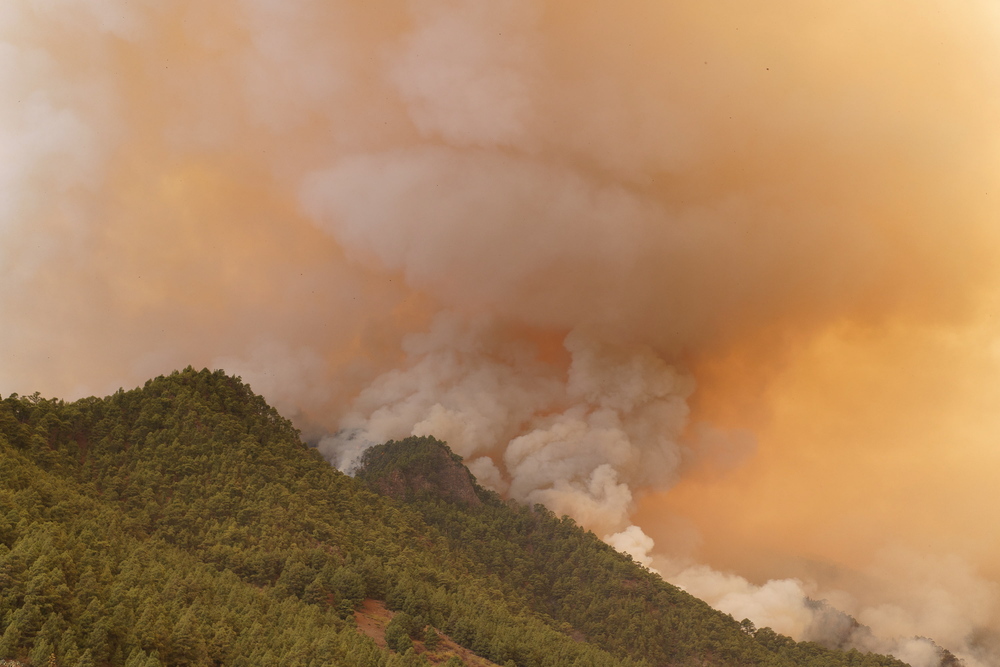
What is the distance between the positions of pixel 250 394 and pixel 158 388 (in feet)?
73.2

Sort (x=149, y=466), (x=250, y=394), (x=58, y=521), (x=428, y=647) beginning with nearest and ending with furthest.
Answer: (x=58, y=521) < (x=428, y=647) < (x=149, y=466) < (x=250, y=394)

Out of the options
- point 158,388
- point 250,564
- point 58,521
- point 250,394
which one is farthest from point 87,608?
point 250,394

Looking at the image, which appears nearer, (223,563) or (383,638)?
(383,638)

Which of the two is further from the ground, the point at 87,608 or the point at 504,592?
the point at 504,592

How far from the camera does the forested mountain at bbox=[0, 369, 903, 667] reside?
82.4 metres

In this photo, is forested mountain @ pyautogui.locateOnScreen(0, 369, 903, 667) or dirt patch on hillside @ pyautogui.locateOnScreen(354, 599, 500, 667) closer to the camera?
forested mountain @ pyautogui.locateOnScreen(0, 369, 903, 667)

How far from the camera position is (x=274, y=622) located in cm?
10712

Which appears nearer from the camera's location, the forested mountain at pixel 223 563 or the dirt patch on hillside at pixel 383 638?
the forested mountain at pixel 223 563

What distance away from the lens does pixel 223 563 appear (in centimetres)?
12681

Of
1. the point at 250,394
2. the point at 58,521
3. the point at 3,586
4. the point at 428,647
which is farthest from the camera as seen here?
the point at 250,394

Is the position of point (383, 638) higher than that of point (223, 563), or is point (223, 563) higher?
point (223, 563)

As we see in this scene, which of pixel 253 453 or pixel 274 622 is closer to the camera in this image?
pixel 274 622

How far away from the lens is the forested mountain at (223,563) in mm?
82438

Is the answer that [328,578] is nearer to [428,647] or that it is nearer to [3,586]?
[428,647]
